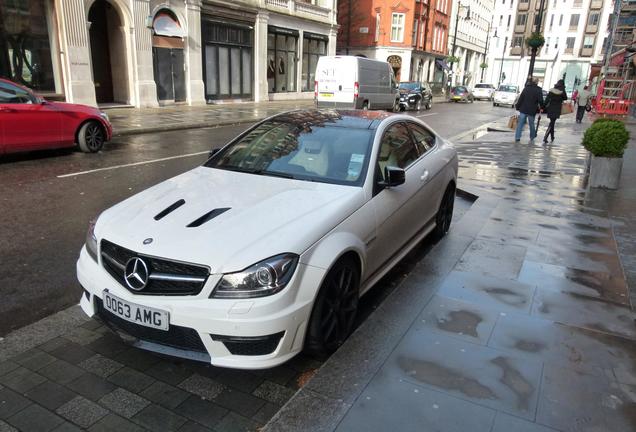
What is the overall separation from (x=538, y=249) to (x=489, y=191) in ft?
9.51

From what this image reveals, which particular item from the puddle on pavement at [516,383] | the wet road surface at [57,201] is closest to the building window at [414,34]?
the wet road surface at [57,201]

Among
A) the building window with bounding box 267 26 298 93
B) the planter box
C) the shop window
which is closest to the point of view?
the planter box

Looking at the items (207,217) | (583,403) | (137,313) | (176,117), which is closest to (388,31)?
(176,117)

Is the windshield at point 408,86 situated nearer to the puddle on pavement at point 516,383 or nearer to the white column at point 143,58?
the white column at point 143,58

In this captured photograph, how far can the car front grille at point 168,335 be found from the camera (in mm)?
2773

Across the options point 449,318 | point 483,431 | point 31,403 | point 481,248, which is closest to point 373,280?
point 449,318

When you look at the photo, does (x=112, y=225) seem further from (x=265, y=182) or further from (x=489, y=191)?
(x=489, y=191)

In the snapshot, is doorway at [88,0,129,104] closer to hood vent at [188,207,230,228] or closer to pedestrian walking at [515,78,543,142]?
pedestrian walking at [515,78,543,142]

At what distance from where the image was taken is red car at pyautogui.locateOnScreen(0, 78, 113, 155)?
30.4 feet

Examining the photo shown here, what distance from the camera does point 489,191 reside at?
817 centimetres

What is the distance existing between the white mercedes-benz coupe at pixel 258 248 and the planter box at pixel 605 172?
5.54 meters

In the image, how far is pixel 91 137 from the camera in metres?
10.8

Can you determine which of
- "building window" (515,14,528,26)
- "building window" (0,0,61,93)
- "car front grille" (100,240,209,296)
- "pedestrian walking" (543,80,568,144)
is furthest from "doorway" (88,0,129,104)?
"building window" (515,14,528,26)

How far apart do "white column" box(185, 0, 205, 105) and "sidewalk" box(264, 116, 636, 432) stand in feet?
66.0
